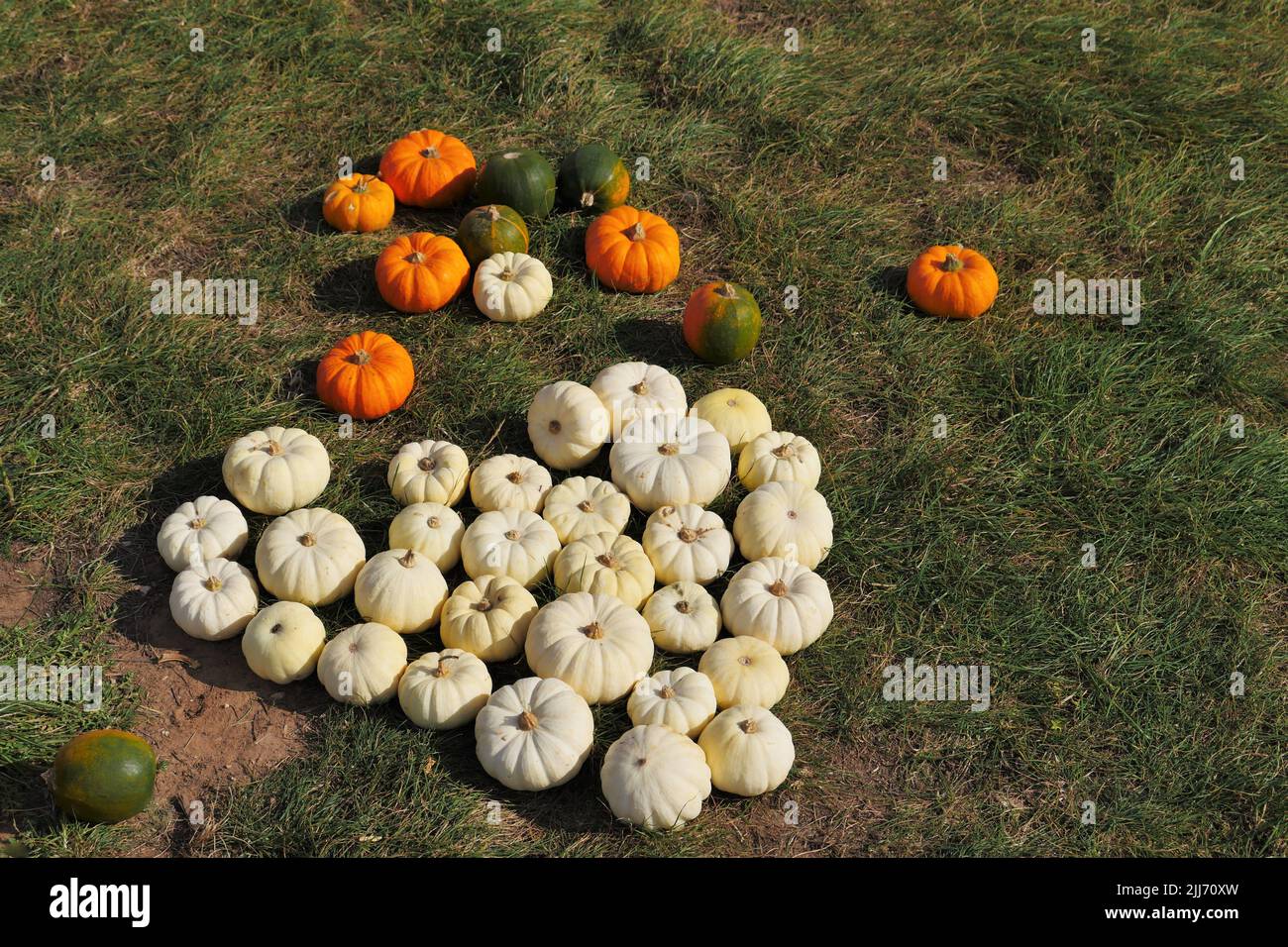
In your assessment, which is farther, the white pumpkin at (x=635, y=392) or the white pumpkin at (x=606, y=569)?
the white pumpkin at (x=635, y=392)

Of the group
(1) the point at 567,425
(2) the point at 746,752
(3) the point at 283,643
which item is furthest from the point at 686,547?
(3) the point at 283,643

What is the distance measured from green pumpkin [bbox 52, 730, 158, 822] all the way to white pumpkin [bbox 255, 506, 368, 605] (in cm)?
97

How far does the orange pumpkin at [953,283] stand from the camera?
7246mm

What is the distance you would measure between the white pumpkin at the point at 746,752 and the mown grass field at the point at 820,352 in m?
0.18

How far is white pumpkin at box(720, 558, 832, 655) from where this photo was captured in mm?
5555

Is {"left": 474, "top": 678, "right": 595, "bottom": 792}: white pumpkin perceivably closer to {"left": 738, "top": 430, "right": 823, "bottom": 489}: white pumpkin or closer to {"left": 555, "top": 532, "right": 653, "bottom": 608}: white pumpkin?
{"left": 555, "top": 532, "right": 653, "bottom": 608}: white pumpkin

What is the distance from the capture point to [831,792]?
5293 millimetres

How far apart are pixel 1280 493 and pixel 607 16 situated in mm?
5615

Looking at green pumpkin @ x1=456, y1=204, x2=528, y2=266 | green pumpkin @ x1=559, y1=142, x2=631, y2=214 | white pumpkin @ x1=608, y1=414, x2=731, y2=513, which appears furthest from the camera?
green pumpkin @ x1=559, y1=142, x2=631, y2=214

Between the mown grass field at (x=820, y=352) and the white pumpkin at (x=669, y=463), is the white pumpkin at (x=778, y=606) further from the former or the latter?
the white pumpkin at (x=669, y=463)

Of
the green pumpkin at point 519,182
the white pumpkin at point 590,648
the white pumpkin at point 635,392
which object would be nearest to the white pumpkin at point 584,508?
the white pumpkin at point 635,392

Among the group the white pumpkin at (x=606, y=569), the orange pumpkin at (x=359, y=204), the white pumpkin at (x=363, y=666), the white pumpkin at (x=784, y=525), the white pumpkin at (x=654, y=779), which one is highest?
Answer: the orange pumpkin at (x=359, y=204)

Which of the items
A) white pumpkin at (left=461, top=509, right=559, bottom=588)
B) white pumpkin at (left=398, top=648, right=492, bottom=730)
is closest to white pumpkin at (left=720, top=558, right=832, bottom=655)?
white pumpkin at (left=461, top=509, right=559, bottom=588)

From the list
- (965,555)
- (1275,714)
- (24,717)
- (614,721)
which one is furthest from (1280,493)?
(24,717)
